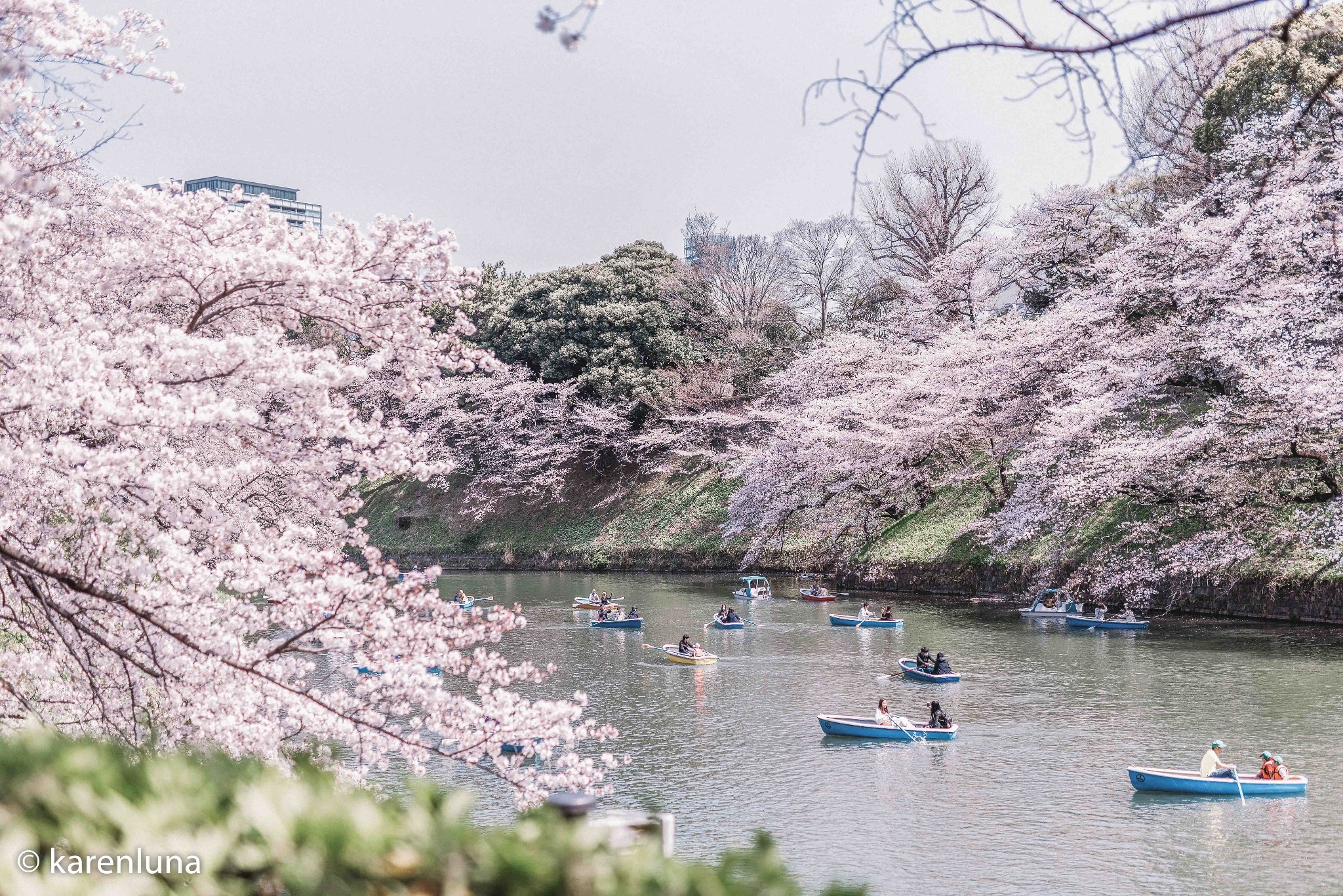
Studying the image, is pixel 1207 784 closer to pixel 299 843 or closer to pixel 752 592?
pixel 299 843

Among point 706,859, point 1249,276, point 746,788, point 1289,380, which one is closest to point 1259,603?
point 1289,380

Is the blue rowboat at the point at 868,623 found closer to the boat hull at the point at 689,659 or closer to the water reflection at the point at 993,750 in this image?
the water reflection at the point at 993,750

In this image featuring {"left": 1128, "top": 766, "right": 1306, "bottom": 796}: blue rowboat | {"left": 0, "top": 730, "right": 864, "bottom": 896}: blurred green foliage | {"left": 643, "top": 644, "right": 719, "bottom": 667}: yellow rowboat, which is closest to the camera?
{"left": 0, "top": 730, "right": 864, "bottom": 896}: blurred green foliage

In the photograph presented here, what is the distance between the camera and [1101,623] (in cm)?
2380

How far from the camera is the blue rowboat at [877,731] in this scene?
609 inches

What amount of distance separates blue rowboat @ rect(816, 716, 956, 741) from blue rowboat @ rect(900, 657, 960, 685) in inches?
132

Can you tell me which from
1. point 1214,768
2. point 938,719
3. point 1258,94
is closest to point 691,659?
point 938,719

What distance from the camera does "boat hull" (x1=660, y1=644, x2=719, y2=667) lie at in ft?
71.0

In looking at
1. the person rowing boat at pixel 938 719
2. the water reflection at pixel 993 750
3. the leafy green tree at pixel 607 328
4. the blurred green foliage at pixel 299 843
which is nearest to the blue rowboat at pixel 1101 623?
the water reflection at pixel 993 750

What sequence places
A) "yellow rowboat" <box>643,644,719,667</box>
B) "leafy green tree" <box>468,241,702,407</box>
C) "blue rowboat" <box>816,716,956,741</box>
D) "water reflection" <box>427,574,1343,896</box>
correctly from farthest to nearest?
1. "leafy green tree" <box>468,241,702,407</box>
2. "yellow rowboat" <box>643,644,719,667</box>
3. "blue rowboat" <box>816,716,956,741</box>
4. "water reflection" <box>427,574,1343,896</box>

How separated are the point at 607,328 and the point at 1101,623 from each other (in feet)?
83.8

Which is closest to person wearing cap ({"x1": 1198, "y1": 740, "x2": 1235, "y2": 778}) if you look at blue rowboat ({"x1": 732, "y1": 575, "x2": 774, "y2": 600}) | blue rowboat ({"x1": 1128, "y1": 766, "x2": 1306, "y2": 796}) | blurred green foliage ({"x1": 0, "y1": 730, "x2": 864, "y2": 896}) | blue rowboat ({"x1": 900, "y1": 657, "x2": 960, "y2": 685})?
blue rowboat ({"x1": 1128, "y1": 766, "x2": 1306, "y2": 796})

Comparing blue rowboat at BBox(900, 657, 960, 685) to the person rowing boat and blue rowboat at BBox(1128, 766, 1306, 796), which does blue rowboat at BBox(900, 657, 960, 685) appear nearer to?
the person rowing boat

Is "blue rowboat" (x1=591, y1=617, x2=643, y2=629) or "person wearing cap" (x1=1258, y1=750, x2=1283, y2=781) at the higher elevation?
"blue rowboat" (x1=591, y1=617, x2=643, y2=629)
